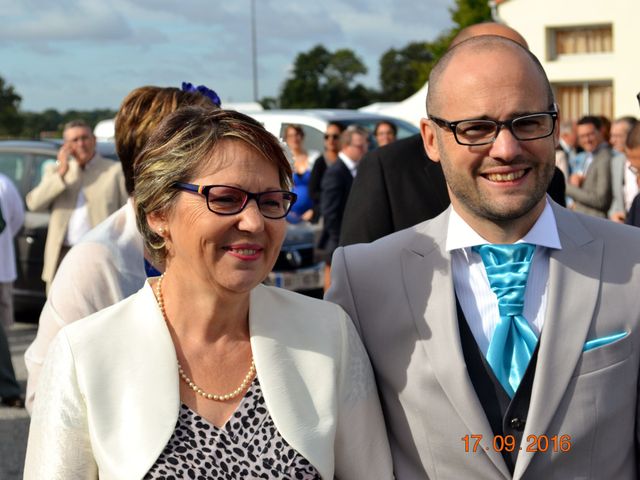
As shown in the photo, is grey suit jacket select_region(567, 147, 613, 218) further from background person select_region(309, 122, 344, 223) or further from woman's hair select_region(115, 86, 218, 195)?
woman's hair select_region(115, 86, 218, 195)

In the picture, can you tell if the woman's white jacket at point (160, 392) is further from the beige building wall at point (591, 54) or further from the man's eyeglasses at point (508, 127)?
the beige building wall at point (591, 54)

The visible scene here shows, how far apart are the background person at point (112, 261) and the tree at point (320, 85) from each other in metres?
93.9

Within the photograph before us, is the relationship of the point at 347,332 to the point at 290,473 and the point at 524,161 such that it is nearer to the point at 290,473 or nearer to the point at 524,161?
the point at 290,473

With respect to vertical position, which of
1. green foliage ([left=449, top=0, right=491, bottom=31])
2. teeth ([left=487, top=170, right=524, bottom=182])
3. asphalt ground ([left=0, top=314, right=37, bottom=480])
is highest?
green foliage ([left=449, top=0, right=491, bottom=31])

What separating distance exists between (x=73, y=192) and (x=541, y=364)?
302 inches

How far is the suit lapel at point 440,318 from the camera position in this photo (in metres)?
2.59

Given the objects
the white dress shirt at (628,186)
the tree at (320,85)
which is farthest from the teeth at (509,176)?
the tree at (320,85)

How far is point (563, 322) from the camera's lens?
2609 millimetres

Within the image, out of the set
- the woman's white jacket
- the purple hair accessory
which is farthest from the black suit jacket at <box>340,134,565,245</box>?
the woman's white jacket

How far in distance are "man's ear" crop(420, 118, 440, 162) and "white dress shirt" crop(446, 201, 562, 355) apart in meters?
0.19

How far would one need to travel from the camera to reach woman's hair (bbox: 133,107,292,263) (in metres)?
2.59

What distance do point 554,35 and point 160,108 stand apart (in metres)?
40.9

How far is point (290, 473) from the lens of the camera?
2.55m

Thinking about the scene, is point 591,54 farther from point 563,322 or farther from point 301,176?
point 563,322
